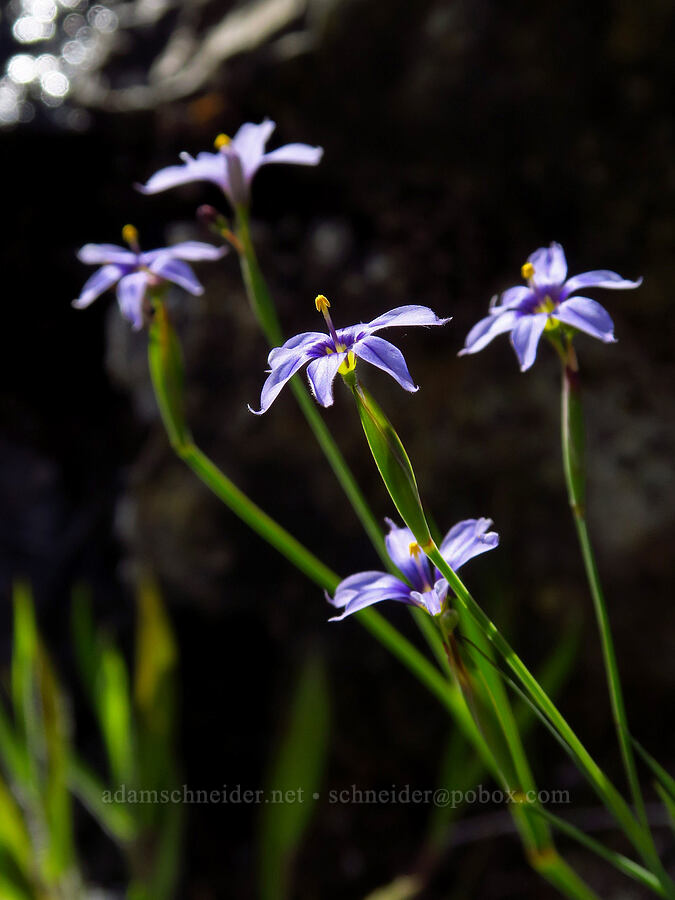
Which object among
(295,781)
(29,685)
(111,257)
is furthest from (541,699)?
(29,685)

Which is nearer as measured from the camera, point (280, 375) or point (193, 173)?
point (280, 375)

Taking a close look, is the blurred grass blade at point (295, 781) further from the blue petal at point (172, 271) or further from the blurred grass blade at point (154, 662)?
the blue petal at point (172, 271)

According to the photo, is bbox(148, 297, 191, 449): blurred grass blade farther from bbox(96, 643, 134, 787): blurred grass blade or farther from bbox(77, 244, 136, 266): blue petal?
bbox(96, 643, 134, 787): blurred grass blade

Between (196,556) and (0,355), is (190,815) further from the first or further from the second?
(0,355)

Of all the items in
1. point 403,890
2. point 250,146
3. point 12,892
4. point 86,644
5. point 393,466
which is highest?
point 250,146

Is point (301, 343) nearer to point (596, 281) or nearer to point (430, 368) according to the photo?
point (596, 281)

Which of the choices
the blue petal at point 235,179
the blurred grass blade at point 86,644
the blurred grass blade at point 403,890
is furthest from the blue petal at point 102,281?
the blurred grass blade at point 403,890

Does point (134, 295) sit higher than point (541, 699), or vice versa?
point (134, 295)
